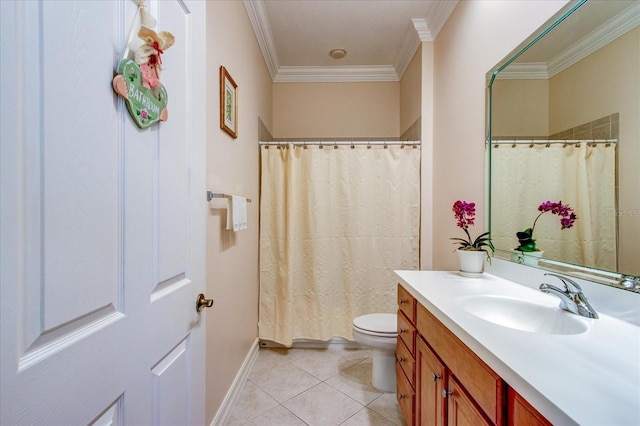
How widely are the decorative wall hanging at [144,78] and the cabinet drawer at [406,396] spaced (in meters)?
1.49

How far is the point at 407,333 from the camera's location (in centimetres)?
139

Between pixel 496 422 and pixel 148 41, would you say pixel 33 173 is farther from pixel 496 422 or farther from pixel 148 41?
pixel 496 422

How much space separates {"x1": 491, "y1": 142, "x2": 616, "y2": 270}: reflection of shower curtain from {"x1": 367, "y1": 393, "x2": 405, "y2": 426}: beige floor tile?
1119 millimetres

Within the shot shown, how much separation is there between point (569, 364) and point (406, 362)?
35.3 inches

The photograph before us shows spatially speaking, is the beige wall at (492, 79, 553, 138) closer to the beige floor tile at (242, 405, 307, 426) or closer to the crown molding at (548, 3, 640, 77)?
the crown molding at (548, 3, 640, 77)

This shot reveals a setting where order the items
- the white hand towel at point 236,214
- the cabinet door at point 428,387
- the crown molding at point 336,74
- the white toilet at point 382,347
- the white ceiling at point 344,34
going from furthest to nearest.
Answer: the crown molding at point 336,74, the white ceiling at point 344,34, the white toilet at point 382,347, the white hand towel at point 236,214, the cabinet door at point 428,387

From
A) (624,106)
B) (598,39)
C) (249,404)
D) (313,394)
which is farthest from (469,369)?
(249,404)

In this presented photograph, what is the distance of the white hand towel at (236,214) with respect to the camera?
4.74ft

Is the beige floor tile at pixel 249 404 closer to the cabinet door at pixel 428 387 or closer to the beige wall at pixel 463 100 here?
the cabinet door at pixel 428 387

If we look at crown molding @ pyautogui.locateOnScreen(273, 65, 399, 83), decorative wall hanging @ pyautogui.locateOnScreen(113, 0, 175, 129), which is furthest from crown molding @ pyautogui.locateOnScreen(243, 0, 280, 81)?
decorative wall hanging @ pyautogui.locateOnScreen(113, 0, 175, 129)

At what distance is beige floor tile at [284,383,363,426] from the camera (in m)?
1.56

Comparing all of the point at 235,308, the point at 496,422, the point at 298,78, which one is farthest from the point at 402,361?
the point at 298,78

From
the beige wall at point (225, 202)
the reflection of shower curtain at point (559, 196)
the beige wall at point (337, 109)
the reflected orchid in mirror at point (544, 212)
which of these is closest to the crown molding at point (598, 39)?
the reflection of shower curtain at point (559, 196)

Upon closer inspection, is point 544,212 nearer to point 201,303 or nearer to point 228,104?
point 201,303
